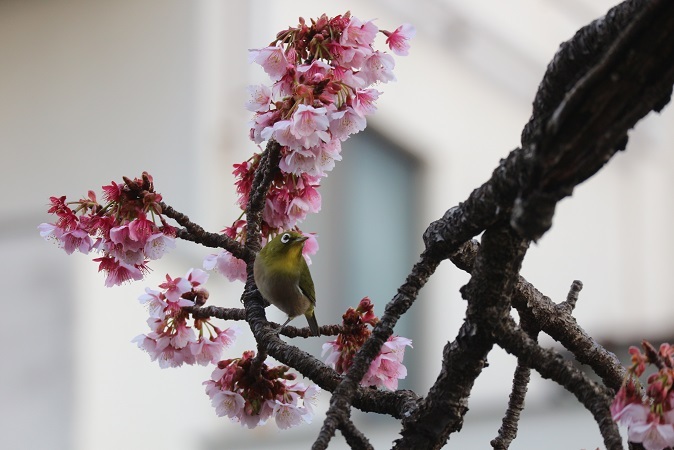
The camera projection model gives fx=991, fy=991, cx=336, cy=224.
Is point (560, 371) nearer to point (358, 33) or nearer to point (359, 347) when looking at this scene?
point (359, 347)

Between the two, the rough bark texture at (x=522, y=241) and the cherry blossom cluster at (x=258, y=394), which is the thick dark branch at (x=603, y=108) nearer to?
the rough bark texture at (x=522, y=241)

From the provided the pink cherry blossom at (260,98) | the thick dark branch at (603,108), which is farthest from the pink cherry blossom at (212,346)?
the thick dark branch at (603,108)

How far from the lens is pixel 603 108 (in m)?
0.58

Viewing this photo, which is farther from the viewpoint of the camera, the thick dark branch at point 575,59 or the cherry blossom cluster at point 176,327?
the cherry blossom cluster at point 176,327

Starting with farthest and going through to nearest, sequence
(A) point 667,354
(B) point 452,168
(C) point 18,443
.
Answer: (B) point 452,168 < (C) point 18,443 < (A) point 667,354

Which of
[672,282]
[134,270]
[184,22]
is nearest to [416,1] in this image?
[184,22]

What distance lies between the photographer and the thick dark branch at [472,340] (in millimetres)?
701

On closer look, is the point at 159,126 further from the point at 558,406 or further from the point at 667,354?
the point at 667,354

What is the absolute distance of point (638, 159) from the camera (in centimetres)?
395

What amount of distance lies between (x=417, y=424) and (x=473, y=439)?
7.92ft

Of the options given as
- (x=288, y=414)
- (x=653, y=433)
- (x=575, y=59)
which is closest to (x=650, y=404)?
(x=653, y=433)

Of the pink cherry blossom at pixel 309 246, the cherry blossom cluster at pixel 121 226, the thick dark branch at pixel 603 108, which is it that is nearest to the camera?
the thick dark branch at pixel 603 108

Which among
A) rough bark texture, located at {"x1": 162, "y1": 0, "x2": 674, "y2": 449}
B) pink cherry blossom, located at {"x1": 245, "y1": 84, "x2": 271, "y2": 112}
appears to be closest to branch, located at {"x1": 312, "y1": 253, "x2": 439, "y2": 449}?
rough bark texture, located at {"x1": 162, "y1": 0, "x2": 674, "y2": 449}

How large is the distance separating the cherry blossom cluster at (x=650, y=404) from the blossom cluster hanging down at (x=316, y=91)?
1.13ft
